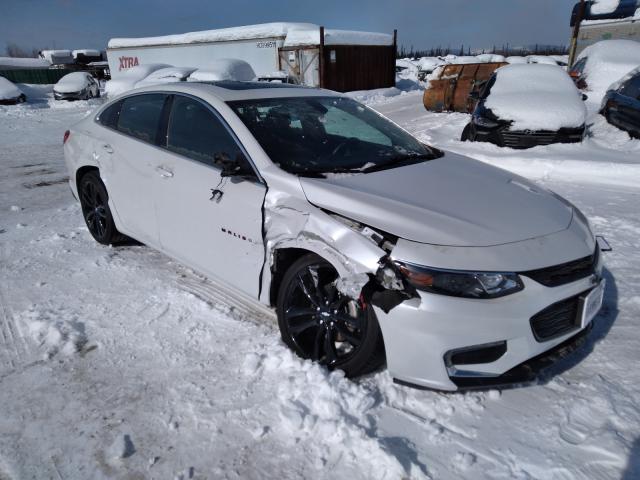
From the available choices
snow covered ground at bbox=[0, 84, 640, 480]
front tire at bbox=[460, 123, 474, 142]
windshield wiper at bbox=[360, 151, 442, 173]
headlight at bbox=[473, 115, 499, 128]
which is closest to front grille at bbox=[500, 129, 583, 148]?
headlight at bbox=[473, 115, 499, 128]

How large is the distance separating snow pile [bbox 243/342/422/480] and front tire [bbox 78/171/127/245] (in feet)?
7.61

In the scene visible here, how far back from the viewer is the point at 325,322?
8.37ft

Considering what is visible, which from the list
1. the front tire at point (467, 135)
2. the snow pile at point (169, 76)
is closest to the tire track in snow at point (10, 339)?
the front tire at point (467, 135)

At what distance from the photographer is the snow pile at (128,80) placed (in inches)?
651

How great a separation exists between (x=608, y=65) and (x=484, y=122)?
6.13 metres

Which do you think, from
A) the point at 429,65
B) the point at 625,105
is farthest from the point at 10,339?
the point at 429,65

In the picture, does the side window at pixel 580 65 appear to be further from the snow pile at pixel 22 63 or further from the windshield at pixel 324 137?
the snow pile at pixel 22 63

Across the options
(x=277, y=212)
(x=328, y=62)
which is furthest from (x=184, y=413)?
(x=328, y=62)

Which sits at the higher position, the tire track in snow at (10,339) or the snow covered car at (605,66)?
the snow covered car at (605,66)

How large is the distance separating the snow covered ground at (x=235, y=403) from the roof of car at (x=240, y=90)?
4.87ft

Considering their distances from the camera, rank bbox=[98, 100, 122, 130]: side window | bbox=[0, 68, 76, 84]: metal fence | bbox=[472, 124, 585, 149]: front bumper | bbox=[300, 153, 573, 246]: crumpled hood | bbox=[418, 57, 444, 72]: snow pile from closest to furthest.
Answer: bbox=[300, 153, 573, 246]: crumpled hood, bbox=[98, 100, 122, 130]: side window, bbox=[472, 124, 585, 149]: front bumper, bbox=[418, 57, 444, 72]: snow pile, bbox=[0, 68, 76, 84]: metal fence

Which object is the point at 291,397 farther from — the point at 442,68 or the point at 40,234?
the point at 442,68

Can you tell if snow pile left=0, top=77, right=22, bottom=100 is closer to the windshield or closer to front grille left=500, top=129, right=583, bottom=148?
front grille left=500, top=129, right=583, bottom=148

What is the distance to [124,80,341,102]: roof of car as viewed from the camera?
3264 millimetres
